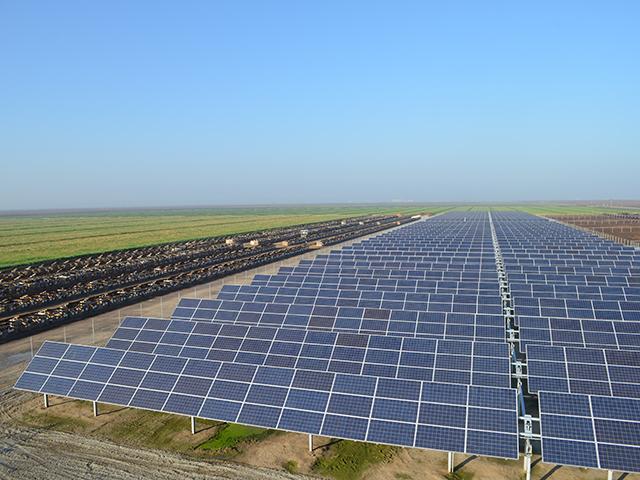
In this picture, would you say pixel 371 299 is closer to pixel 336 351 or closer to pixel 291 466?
pixel 336 351

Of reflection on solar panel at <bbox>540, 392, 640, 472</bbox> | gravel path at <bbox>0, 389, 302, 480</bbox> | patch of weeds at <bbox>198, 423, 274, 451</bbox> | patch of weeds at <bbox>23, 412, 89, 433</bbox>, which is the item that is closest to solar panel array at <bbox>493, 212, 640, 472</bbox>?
reflection on solar panel at <bbox>540, 392, 640, 472</bbox>

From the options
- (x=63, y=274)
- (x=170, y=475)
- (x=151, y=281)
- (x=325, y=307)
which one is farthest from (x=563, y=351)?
(x=63, y=274)

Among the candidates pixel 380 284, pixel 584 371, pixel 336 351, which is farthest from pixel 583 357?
pixel 380 284

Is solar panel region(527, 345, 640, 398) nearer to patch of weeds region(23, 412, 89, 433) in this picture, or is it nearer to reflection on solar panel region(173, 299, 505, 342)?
reflection on solar panel region(173, 299, 505, 342)

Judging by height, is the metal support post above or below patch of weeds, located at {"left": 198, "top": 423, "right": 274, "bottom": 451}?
above

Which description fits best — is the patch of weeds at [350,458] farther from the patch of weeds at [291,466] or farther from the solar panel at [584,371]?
the solar panel at [584,371]

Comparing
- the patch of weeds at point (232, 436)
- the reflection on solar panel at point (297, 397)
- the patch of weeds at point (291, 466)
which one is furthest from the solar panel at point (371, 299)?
the patch of weeds at point (291, 466)

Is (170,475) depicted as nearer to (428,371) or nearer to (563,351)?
(428,371)
